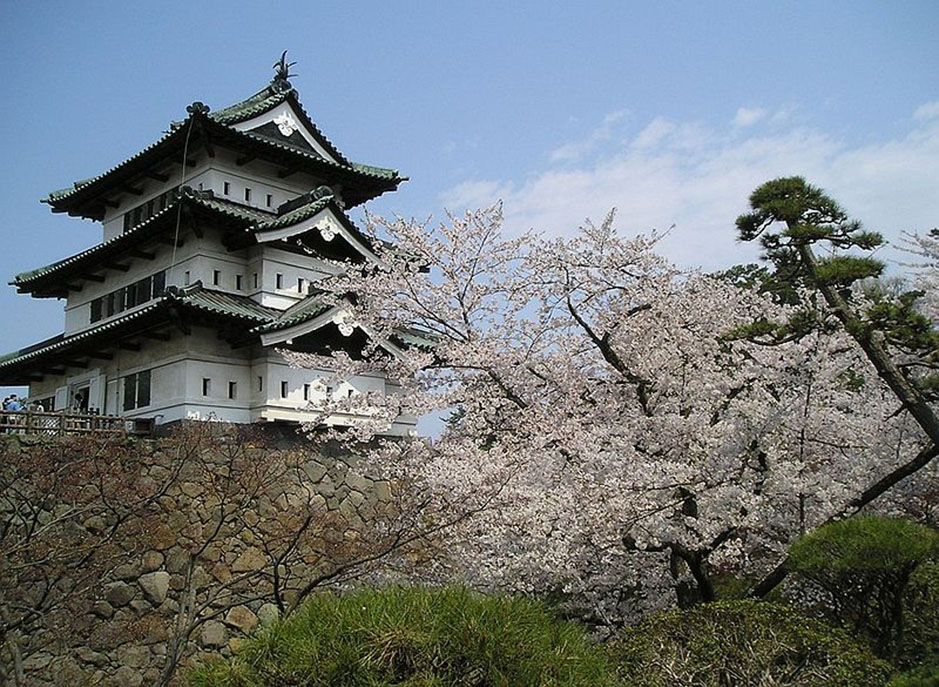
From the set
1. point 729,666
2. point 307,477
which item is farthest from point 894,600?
point 307,477

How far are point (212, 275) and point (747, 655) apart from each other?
1290 cm

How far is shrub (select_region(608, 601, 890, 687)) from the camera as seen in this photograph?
4.22 metres

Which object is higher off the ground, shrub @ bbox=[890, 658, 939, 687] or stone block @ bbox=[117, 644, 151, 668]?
shrub @ bbox=[890, 658, 939, 687]

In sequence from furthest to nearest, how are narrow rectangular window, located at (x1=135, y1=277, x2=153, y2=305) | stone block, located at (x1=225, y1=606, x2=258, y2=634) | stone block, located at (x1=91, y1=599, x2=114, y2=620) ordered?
narrow rectangular window, located at (x1=135, y1=277, x2=153, y2=305) → stone block, located at (x1=225, y1=606, x2=258, y2=634) → stone block, located at (x1=91, y1=599, x2=114, y2=620)

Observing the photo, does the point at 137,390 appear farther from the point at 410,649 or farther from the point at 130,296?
the point at 410,649

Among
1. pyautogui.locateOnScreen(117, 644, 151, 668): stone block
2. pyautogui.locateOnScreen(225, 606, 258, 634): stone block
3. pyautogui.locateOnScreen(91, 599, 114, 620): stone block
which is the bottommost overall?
pyautogui.locateOnScreen(117, 644, 151, 668): stone block

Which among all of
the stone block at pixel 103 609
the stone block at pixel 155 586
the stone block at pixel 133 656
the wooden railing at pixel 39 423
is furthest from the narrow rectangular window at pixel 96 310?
the stone block at pixel 133 656

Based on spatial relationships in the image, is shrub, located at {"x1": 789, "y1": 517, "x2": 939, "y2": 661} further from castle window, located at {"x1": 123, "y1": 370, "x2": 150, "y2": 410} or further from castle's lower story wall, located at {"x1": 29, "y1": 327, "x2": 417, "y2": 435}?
castle window, located at {"x1": 123, "y1": 370, "x2": 150, "y2": 410}

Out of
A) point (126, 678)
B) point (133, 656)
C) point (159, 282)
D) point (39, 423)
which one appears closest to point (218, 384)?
point (39, 423)

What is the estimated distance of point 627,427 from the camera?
27.8ft

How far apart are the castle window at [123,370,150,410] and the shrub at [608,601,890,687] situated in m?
11.9

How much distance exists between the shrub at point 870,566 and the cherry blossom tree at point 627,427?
6.05 feet

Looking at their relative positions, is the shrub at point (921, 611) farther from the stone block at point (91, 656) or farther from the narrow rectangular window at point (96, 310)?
the narrow rectangular window at point (96, 310)

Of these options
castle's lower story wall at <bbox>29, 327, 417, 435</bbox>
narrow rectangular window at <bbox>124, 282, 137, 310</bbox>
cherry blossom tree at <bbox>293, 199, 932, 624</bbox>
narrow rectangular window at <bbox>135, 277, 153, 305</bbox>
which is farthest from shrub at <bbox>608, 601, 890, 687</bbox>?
narrow rectangular window at <bbox>124, 282, 137, 310</bbox>
